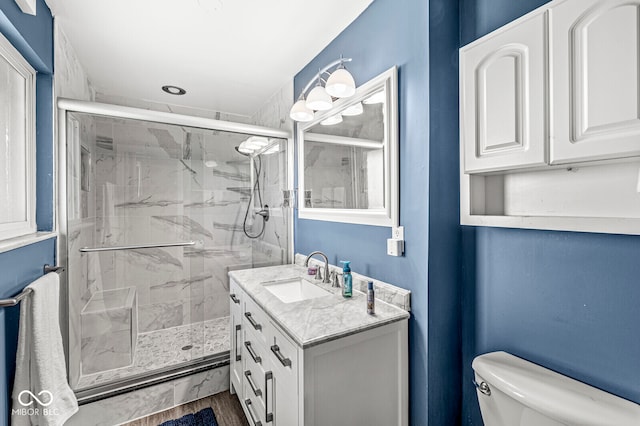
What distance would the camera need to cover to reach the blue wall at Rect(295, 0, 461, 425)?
1.25m

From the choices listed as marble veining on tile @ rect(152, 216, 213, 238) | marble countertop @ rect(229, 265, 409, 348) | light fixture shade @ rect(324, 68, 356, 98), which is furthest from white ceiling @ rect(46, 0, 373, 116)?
marble countertop @ rect(229, 265, 409, 348)

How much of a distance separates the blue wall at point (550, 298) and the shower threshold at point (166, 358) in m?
1.72

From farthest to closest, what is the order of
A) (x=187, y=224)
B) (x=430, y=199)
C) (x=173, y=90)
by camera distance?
(x=173, y=90) → (x=187, y=224) → (x=430, y=199)

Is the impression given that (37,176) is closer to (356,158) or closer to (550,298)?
(356,158)

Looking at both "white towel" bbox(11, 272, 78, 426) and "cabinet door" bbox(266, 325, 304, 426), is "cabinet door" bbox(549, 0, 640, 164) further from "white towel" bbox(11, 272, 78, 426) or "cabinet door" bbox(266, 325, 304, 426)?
"white towel" bbox(11, 272, 78, 426)

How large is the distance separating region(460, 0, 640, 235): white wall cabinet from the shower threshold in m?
1.99

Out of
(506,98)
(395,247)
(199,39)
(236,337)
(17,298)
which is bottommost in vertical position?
(236,337)

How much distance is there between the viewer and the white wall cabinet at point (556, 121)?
80 centimetres

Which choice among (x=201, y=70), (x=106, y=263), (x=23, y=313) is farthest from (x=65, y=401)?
(x=201, y=70)

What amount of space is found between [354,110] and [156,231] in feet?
5.46

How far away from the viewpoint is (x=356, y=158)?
1657 mm

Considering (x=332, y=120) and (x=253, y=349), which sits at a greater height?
(x=332, y=120)

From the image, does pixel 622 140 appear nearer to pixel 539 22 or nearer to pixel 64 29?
pixel 539 22

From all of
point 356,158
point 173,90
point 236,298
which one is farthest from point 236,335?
point 173,90
